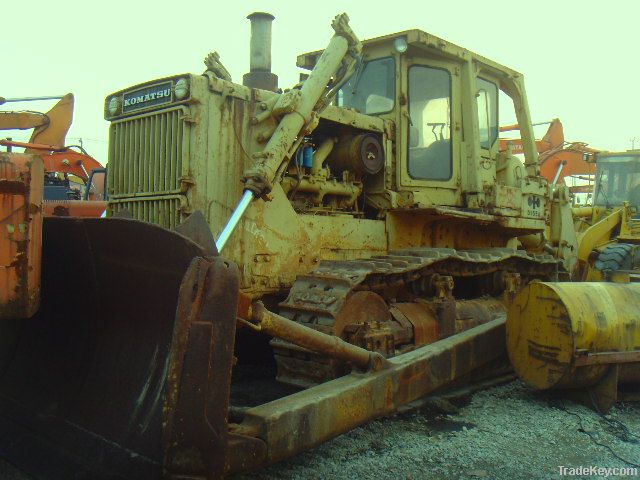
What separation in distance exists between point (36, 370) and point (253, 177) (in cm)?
181

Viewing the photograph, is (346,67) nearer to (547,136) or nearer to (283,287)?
(283,287)

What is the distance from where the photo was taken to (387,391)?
12.1 feet

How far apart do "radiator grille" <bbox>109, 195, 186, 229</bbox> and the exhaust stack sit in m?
1.66

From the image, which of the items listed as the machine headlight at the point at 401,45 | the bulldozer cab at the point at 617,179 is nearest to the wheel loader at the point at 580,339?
the machine headlight at the point at 401,45

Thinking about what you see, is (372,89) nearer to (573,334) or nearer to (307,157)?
(307,157)

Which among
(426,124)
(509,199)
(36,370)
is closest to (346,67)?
(426,124)

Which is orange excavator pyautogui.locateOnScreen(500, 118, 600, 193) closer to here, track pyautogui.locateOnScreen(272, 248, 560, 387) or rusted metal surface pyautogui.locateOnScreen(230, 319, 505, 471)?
track pyautogui.locateOnScreen(272, 248, 560, 387)

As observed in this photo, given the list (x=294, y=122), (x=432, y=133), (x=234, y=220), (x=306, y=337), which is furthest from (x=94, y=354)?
(x=432, y=133)

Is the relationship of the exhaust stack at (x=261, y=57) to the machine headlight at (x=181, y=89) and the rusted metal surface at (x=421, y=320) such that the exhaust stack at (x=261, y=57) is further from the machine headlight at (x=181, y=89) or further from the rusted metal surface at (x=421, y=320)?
the rusted metal surface at (x=421, y=320)

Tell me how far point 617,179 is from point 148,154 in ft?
35.6

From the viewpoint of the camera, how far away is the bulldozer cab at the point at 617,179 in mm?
12805

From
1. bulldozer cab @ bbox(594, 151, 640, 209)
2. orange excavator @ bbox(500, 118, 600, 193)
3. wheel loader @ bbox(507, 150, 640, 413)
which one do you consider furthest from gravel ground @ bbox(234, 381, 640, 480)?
orange excavator @ bbox(500, 118, 600, 193)

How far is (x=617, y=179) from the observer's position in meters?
13.0

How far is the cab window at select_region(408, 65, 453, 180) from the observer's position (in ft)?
19.4
